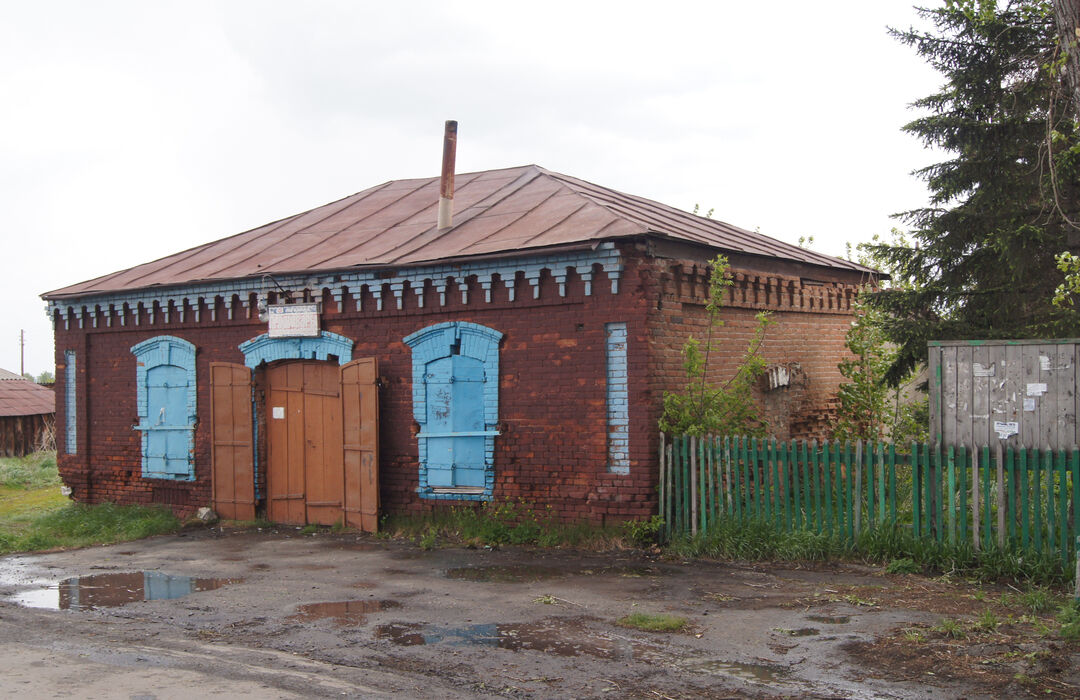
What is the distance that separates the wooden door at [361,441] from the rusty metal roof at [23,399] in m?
19.5

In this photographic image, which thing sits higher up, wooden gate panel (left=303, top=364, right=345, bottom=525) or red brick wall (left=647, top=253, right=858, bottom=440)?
red brick wall (left=647, top=253, right=858, bottom=440)

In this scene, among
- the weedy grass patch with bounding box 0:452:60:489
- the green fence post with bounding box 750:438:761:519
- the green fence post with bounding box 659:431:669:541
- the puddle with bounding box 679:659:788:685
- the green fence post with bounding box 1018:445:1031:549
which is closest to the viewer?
the puddle with bounding box 679:659:788:685

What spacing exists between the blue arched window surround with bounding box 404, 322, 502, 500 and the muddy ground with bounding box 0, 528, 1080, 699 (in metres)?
1.27

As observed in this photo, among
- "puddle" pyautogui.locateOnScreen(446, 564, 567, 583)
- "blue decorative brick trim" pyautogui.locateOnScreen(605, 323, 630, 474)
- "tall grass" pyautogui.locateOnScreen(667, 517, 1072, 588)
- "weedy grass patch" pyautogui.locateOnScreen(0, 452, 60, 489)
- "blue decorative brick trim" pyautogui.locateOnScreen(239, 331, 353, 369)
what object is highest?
"blue decorative brick trim" pyautogui.locateOnScreen(239, 331, 353, 369)

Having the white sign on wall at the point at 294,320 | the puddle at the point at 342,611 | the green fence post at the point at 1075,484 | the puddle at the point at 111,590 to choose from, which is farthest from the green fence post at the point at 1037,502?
the white sign on wall at the point at 294,320

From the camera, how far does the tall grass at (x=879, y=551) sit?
28.1ft

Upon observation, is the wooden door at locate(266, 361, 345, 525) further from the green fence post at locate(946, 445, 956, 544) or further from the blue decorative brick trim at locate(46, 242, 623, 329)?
the green fence post at locate(946, 445, 956, 544)

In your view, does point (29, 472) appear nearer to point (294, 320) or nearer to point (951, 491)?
point (294, 320)

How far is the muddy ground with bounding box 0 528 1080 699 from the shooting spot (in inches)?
247

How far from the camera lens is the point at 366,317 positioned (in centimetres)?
1305

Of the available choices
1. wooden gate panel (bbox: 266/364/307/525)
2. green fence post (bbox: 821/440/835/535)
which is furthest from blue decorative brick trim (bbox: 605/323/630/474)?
wooden gate panel (bbox: 266/364/307/525)

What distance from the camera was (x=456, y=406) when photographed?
1227 centimetres

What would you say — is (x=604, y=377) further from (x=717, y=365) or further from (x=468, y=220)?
(x=468, y=220)

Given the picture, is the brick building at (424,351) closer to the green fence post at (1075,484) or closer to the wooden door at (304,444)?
the wooden door at (304,444)
